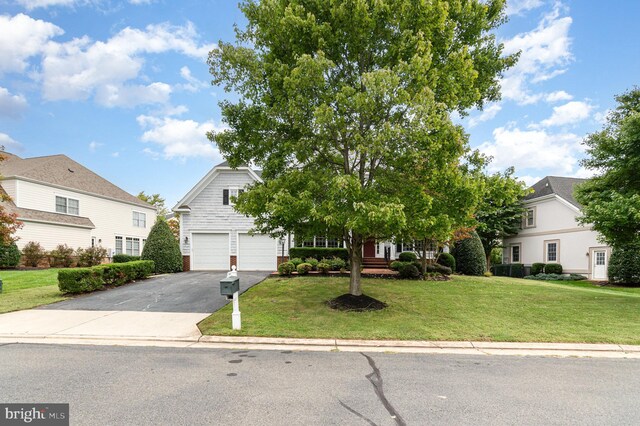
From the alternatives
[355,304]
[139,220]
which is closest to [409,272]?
[355,304]

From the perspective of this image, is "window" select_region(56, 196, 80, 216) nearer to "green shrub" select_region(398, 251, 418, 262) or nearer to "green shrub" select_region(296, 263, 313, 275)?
"green shrub" select_region(296, 263, 313, 275)

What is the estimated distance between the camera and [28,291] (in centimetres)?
1252

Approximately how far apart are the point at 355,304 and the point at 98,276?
9.87 meters

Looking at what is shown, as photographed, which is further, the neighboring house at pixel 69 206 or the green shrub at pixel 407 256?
the neighboring house at pixel 69 206

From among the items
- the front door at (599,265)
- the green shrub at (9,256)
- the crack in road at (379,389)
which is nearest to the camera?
the crack in road at (379,389)

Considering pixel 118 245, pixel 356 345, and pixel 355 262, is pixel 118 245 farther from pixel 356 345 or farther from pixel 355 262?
pixel 356 345

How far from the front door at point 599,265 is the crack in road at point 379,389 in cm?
2313

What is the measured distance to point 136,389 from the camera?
176 inches

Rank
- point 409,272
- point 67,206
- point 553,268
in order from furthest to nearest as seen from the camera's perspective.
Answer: point 67,206, point 553,268, point 409,272

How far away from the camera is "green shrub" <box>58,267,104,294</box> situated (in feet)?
38.1

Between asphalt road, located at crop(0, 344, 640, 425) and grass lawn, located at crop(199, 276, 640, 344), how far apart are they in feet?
4.24

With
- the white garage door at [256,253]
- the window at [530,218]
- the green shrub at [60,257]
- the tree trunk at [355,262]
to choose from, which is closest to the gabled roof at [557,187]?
the window at [530,218]

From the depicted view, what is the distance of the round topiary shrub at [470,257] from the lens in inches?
761

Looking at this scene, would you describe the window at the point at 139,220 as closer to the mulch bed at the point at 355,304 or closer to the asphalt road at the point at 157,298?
the asphalt road at the point at 157,298
